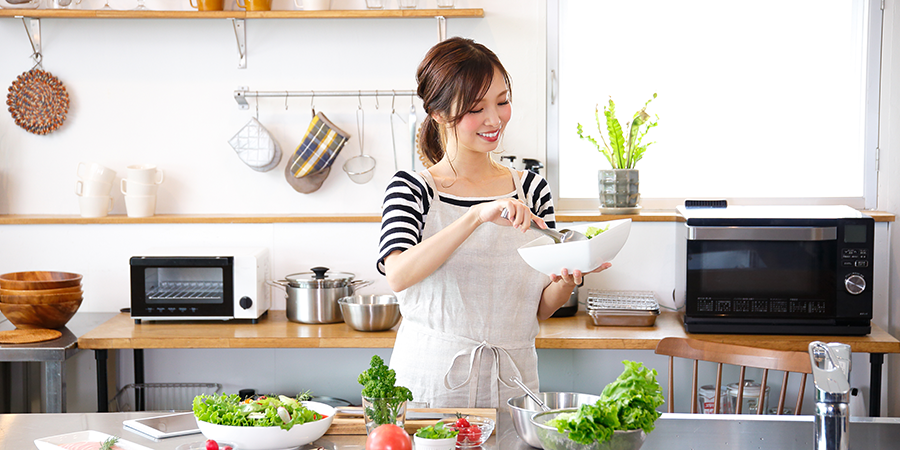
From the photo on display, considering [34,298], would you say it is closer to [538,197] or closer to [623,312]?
[538,197]

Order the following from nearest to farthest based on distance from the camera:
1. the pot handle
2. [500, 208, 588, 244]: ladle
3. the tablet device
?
1. the tablet device
2. [500, 208, 588, 244]: ladle
3. the pot handle

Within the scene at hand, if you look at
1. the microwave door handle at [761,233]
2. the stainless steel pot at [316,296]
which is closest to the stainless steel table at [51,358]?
the stainless steel pot at [316,296]

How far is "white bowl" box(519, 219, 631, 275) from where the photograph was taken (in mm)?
1310

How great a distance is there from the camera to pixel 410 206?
60.8 inches

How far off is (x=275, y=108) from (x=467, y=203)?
5.15ft

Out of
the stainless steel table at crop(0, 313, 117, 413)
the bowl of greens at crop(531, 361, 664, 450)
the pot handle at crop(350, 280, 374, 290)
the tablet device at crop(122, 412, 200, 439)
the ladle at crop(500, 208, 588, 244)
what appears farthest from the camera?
the pot handle at crop(350, 280, 374, 290)

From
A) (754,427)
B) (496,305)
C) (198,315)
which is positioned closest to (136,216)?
(198,315)

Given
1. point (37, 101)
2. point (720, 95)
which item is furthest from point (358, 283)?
point (720, 95)

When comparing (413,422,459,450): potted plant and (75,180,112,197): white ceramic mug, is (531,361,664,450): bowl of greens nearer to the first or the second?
(413,422,459,450): potted plant

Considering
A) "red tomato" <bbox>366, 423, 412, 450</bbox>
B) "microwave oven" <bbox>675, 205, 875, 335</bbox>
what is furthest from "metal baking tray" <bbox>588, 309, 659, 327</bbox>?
"red tomato" <bbox>366, 423, 412, 450</bbox>

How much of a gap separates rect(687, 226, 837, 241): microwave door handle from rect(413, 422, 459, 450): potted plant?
1570mm

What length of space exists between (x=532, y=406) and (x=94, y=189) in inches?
88.2

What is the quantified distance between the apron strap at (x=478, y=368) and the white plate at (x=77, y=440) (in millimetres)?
638

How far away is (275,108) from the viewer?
294cm
